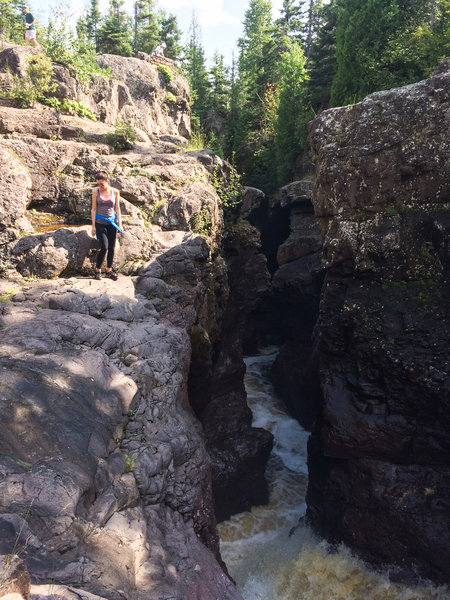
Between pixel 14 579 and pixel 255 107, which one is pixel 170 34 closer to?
pixel 255 107

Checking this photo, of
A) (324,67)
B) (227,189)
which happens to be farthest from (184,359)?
(324,67)

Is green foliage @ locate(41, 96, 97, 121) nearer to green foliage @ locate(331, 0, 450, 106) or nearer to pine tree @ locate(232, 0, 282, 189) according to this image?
green foliage @ locate(331, 0, 450, 106)

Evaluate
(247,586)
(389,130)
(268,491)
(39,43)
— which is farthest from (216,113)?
(247,586)

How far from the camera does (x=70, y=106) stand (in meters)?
11.6

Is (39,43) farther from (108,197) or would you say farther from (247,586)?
(247,586)

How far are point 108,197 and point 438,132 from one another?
7.19 meters

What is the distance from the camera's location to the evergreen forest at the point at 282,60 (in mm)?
16250

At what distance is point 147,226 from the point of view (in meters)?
8.92

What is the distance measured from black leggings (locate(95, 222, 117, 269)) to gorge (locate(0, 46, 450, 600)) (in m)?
0.40

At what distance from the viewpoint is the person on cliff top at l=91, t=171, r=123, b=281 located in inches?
295

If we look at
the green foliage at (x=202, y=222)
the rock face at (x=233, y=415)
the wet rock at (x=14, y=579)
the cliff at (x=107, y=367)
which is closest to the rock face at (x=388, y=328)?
the rock face at (x=233, y=415)

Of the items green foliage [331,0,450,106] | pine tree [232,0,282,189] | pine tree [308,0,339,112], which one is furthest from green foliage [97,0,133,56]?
green foliage [331,0,450,106]

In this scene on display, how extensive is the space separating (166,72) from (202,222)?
1297cm

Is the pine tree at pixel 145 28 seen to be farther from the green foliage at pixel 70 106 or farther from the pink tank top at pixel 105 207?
the pink tank top at pixel 105 207
